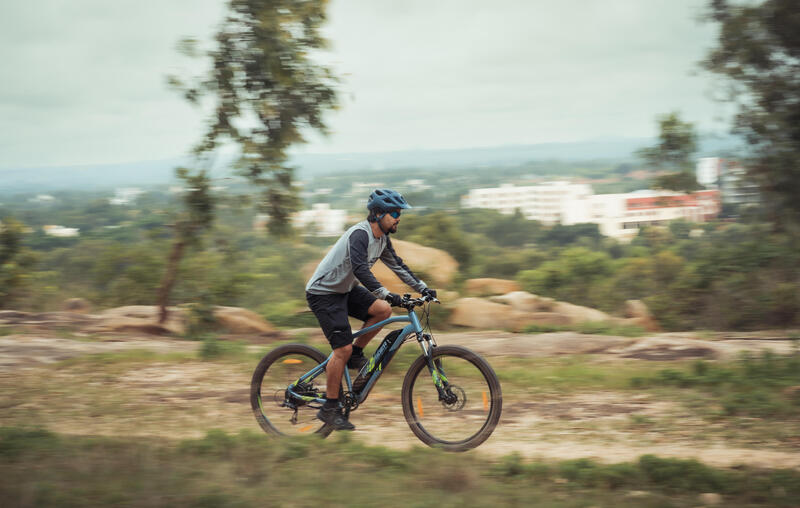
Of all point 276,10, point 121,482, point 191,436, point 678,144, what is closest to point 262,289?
point 276,10

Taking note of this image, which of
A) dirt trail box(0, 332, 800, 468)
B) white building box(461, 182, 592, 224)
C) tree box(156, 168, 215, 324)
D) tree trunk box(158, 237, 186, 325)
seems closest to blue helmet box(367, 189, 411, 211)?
dirt trail box(0, 332, 800, 468)

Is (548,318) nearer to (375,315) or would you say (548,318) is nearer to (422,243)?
(422,243)

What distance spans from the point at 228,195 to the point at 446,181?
23.1 metres

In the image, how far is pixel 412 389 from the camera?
18.0ft

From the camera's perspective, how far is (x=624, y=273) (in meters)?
19.0

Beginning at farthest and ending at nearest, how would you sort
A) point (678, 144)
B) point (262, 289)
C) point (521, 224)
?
point (521, 224), point (262, 289), point (678, 144)

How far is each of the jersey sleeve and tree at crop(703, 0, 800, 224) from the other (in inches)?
287

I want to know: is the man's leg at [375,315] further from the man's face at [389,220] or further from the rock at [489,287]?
the rock at [489,287]

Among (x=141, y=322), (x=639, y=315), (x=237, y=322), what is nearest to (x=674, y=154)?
(x=639, y=315)

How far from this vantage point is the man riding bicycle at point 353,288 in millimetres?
5250

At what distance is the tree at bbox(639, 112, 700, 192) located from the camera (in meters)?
15.5

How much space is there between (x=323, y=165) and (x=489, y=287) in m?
5.84

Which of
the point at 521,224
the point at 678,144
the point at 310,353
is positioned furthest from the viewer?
the point at 521,224

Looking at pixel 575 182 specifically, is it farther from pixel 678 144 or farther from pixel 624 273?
pixel 678 144
